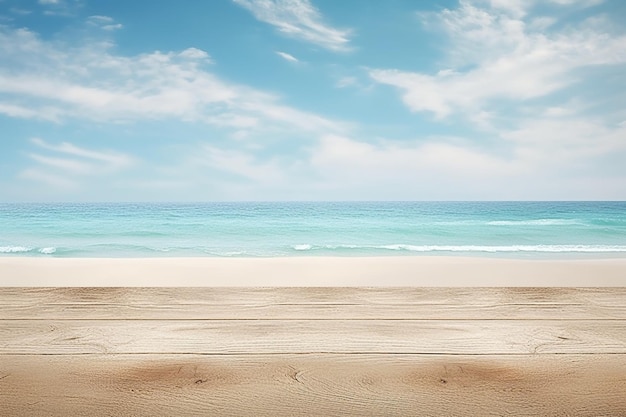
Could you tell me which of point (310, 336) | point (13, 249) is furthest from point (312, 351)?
point (13, 249)

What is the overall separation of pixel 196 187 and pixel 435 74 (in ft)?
66.3

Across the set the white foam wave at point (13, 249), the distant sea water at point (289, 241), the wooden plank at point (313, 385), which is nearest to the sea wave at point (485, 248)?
the distant sea water at point (289, 241)

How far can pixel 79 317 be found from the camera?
1.11 metres

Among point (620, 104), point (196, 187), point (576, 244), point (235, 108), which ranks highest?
point (235, 108)

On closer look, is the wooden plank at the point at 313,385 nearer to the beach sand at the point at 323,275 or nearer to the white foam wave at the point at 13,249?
the beach sand at the point at 323,275

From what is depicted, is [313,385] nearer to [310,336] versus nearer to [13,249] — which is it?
[310,336]

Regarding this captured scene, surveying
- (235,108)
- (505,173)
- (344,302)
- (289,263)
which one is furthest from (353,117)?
(344,302)

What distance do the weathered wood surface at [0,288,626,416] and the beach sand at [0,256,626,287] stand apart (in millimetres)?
1637

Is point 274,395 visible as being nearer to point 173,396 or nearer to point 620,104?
point 173,396

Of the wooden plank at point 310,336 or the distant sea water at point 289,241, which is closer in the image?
the wooden plank at point 310,336

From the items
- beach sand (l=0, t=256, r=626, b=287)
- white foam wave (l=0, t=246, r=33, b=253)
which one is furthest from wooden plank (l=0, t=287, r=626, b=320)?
white foam wave (l=0, t=246, r=33, b=253)

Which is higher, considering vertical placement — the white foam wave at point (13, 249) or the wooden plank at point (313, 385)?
the wooden plank at point (313, 385)

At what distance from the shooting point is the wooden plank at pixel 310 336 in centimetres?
93

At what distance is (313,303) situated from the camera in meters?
1.20
